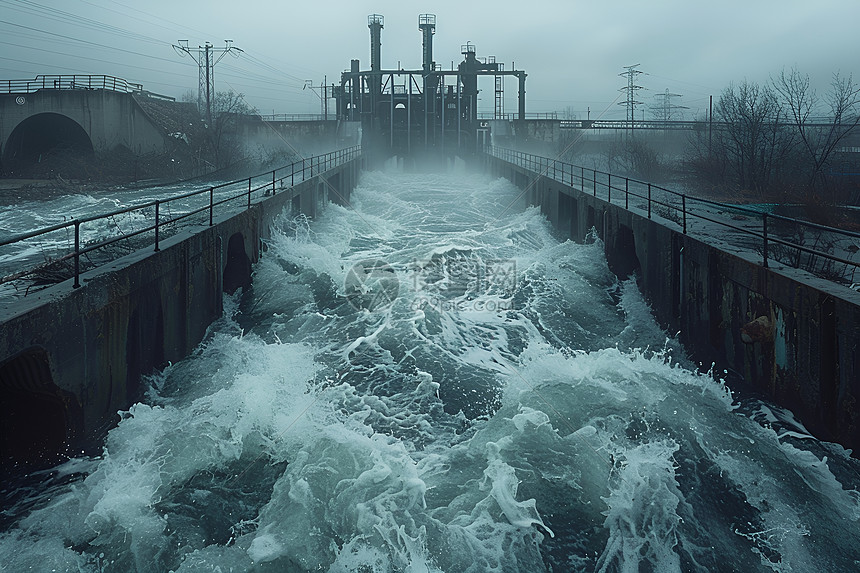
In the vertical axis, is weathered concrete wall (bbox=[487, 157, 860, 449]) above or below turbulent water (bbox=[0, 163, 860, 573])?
above

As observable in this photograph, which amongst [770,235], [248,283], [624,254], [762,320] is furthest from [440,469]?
[770,235]

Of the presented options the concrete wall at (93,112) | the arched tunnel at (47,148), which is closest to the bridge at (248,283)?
the arched tunnel at (47,148)

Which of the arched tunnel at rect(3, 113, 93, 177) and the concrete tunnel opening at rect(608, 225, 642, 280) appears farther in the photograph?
the arched tunnel at rect(3, 113, 93, 177)

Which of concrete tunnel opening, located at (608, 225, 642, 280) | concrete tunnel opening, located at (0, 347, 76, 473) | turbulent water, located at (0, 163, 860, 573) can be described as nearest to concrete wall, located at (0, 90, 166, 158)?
turbulent water, located at (0, 163, 860, 573)

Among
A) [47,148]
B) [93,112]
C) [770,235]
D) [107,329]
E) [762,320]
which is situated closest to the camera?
[107,329]

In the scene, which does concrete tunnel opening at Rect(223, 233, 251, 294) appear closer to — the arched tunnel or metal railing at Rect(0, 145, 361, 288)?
metal railing at Rect(0, 145, 361, 288)

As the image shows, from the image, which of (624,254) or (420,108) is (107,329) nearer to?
(624,254)
